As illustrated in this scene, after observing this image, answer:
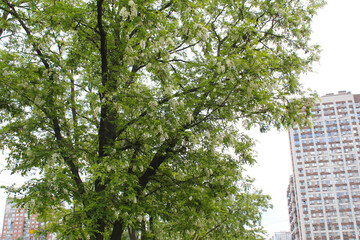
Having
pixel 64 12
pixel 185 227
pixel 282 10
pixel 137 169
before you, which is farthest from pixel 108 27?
pixel 185 227

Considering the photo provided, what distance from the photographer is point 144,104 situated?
8.34 meters

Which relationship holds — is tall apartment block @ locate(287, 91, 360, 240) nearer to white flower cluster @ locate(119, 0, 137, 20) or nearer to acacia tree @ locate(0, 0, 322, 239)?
acacia tree @ locate(0, 0, 322, 239)

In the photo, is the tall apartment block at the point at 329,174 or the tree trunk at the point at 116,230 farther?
the tall apartment block at the point at 329,174

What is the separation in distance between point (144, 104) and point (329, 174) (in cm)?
12751

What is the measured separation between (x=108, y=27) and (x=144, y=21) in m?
1.60

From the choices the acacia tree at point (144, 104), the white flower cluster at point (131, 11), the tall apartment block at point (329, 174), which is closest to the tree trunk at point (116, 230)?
the acacia tree at point (144, 104)

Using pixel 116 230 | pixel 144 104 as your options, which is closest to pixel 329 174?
pixel 116 230

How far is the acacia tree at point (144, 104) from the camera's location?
7734 mm

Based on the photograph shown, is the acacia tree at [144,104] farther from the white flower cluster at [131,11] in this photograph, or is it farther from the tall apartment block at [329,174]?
the tall apartment block at [329,174]

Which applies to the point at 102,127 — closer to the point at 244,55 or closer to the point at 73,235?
the point at 73,235

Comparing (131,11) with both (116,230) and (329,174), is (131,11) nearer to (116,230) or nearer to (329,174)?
(116,230)

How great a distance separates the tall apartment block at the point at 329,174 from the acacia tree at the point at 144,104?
114 metres

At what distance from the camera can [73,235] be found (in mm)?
7371

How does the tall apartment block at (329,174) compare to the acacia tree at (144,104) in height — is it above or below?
above
